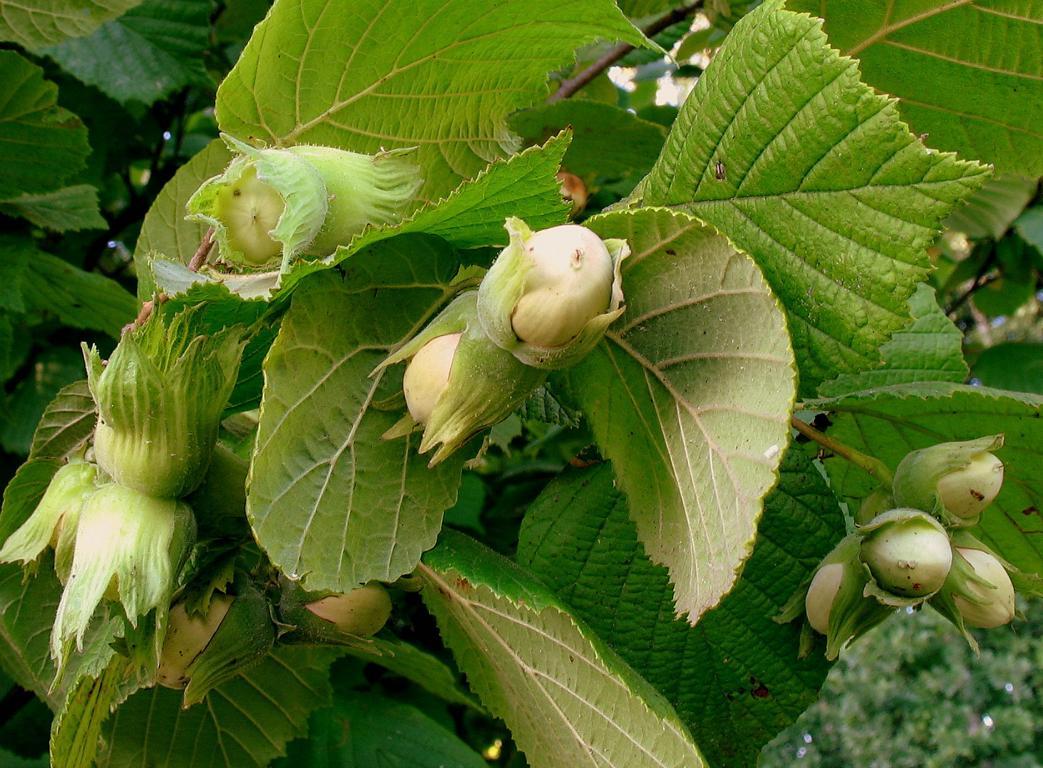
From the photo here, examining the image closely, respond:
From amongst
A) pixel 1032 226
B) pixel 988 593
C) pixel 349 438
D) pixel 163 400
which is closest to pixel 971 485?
pixel 988 593

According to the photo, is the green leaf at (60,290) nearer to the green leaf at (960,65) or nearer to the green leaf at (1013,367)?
the green leaf at (960,65)

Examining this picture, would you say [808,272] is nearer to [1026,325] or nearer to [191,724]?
[191,724]

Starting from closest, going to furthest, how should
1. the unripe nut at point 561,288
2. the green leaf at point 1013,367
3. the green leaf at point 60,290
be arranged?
the unripe nut at point 561,288 < the green leaf at point 60,290 < the green leaf at point 1013,367

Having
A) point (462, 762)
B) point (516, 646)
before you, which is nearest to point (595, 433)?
point (516, 646)

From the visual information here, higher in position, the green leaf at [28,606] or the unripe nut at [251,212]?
the unripe nut at [251,212]

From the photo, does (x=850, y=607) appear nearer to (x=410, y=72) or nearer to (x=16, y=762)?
(x=410, y=72)

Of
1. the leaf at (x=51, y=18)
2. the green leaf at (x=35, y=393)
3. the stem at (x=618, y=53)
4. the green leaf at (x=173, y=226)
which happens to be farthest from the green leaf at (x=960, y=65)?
the green leaf at (x=35, y=393)

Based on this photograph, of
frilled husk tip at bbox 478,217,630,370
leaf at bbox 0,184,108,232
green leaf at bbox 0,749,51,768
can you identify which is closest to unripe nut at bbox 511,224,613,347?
frilled husk tip at bbox 478,217,630,370
